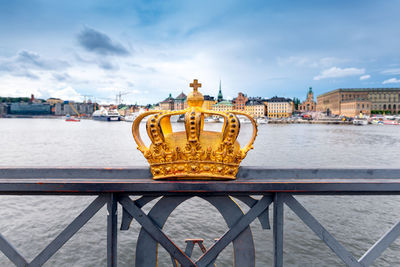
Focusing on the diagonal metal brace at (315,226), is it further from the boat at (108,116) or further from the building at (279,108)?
the building at (279,108)

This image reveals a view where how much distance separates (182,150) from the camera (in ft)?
7.14

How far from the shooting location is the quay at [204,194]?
1.91 meters

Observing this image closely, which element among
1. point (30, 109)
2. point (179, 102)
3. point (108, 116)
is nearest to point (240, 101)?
point (179, 102)

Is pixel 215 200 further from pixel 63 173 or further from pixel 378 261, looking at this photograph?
pixel 378 261

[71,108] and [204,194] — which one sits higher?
[71,108]

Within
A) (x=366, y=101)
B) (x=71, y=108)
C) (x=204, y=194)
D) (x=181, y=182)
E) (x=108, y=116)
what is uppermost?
(x=71, y=108)

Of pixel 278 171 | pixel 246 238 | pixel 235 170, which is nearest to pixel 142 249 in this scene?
pixel 246 238

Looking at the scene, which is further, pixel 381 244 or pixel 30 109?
pixel 30 109

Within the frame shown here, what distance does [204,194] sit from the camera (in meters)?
2.05

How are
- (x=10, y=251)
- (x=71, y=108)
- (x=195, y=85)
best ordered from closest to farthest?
(x=10, y=251), (x=195, y=85), (x=71, y=108)

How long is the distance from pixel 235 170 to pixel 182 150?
0.47m

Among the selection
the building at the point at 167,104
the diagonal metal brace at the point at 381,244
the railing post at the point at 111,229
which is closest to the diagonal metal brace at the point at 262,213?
the diagonal metal brace at the point at 381,244

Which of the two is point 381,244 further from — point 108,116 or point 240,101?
point 240,101

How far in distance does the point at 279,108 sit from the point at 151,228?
435ft
